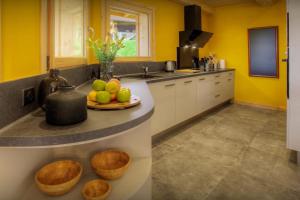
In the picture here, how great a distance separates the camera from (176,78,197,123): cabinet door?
336 centimetres

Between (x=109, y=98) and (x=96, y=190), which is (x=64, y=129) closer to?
(x=96, y=190)

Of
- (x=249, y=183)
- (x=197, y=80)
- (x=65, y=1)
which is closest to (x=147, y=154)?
(x=249, y=183)

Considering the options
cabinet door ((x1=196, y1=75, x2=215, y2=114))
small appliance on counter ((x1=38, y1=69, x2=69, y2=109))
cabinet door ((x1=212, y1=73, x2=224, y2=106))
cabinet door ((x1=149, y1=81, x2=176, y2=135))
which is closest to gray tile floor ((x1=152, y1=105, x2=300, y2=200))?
cabinet door ((x1=149, y1=81, x2=176, y2=135))

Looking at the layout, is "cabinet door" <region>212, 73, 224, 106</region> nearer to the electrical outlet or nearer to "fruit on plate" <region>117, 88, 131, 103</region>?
"fruit on plate" <region>117, 88, 131, 103</region>

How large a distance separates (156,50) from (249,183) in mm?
2687

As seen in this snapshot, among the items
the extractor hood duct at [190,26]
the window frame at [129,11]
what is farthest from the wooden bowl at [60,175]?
the extractor hood duct at [190,26]

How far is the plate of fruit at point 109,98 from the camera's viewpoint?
121 cm

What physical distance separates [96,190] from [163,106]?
2135 mm

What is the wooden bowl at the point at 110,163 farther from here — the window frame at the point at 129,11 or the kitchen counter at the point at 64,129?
the window frame at the point at 129,11

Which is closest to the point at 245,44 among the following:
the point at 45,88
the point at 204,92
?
the point at 204,92

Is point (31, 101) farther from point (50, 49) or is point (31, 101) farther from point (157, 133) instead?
point (157, 133)

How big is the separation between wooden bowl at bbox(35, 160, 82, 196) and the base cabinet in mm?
1769

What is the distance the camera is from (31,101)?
110 cm

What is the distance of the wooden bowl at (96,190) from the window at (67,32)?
0.90m
